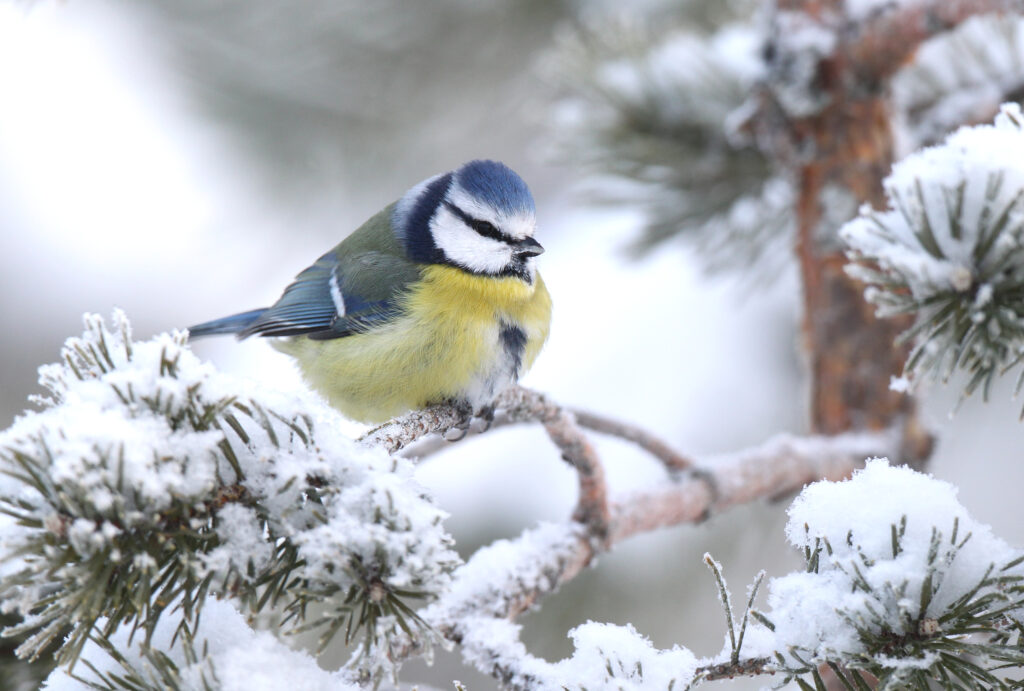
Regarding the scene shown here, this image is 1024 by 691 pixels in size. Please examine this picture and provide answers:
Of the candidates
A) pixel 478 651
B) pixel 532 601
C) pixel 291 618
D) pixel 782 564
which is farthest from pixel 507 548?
pixel 782 564

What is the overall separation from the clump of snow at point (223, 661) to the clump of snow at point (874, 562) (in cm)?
33

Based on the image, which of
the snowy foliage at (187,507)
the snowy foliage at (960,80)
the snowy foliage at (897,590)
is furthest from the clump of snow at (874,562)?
the snowy foliage at (960,80)

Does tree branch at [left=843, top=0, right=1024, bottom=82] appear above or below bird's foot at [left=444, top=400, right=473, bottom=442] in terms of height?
above

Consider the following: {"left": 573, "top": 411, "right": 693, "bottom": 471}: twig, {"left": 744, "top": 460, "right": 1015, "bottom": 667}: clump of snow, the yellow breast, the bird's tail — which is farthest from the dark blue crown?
{"left": 744, "top": 460, "right": 1015, "bottom": 667}: clump of snow

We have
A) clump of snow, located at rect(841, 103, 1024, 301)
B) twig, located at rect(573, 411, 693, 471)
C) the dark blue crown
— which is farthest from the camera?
the dark blue crown

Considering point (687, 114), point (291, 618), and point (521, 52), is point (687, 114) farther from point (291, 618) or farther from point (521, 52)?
point (291, 618)

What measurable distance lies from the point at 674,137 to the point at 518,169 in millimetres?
1660

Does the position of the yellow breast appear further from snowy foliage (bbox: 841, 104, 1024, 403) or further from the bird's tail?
snowy foliage (bbox: 841, 104, 1024, 403)

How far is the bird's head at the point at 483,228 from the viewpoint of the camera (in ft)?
5.01

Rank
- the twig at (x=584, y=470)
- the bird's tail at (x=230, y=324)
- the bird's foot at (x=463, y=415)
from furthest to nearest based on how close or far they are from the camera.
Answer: the bird's tail at (x=230, y=324)
the bird's foot at (x=463, y=415)
the twig at (x=584, y=470)

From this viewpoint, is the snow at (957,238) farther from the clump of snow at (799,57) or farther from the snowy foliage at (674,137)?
the snowy foliage at (674,137)

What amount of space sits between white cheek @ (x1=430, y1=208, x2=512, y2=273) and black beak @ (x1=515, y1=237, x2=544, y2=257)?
2 cm

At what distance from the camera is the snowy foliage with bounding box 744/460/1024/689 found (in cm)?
57

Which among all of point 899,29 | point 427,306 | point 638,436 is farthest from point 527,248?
point 899,29
